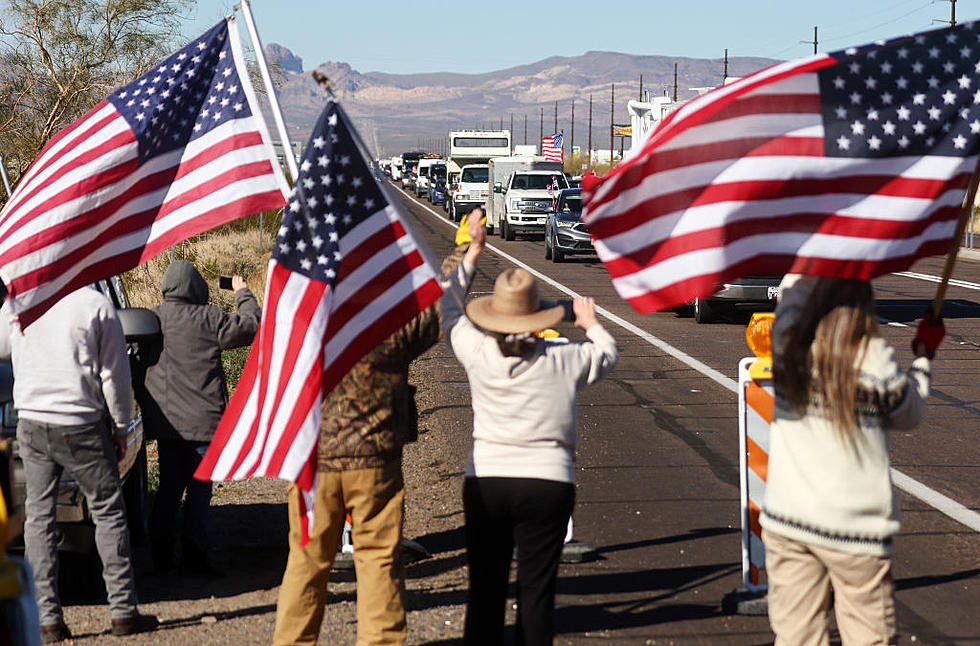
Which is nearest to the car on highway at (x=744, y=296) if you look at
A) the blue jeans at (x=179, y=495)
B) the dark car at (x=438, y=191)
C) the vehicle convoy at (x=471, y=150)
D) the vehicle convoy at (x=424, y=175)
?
the blue jeans at (x=179, y=495)

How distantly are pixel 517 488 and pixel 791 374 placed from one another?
122cm

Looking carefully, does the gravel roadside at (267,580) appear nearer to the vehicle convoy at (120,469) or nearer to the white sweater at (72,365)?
the vehicle convoy at (120,469)

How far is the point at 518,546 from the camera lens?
5.23m

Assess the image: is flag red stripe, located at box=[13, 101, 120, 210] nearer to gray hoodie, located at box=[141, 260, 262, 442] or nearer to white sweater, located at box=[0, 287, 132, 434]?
white sweater, located at box=[0, 287, 132, 434]

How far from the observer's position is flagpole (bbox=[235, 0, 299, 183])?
6414 millimetres

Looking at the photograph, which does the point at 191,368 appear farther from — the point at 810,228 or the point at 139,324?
the point at 810,228

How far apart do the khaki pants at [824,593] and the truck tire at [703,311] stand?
15256 mm

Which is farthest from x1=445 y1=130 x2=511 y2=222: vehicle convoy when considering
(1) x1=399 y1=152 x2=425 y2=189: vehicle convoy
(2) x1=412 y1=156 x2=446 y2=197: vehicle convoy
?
(1) x1=399 y1=152 x2=425 y2=189: vehicle convoy

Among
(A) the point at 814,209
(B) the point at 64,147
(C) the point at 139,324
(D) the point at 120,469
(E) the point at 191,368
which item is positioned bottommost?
(D) the point at 120,469

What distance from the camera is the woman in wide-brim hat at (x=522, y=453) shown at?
203 inches

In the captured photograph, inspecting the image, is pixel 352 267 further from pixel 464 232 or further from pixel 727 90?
pixel 727 90

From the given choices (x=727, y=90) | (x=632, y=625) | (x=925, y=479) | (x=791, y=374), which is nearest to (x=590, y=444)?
(x=925, y=479)

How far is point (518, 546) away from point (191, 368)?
3245 millimetres

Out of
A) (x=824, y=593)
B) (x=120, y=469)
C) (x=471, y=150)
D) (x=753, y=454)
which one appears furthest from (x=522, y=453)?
(x=471, y=150)
